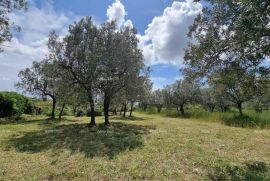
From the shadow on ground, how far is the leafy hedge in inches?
1161

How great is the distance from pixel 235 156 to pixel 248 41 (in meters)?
5.62

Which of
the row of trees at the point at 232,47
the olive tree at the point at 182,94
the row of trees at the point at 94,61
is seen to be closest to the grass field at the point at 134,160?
the row of trees at the point at 232,47

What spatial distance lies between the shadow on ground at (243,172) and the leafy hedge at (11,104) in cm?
2948

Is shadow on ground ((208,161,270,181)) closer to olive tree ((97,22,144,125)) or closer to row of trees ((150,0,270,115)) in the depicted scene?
row of trees ((150,0,270,115))

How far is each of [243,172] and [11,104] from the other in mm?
30928

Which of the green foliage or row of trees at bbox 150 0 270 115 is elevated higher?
row of trees at bbox 150 0 270 115

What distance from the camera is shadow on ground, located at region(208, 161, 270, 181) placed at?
28.4 ft

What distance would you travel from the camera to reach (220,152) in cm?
1249

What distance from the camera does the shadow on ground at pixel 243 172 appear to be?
8664mm

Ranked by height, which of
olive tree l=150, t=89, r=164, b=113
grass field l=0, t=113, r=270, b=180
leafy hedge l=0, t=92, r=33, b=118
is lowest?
grass field l=0, t=113, r=270, b=180

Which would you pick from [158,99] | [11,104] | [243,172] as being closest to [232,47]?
[243,172]

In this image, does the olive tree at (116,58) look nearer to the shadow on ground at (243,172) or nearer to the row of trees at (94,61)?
the row of trees at (94,61)

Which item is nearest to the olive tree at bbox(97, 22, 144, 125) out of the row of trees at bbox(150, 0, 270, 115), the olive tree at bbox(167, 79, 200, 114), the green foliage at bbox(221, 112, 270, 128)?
the row of trees at bbox(150, 0, 270, 115)

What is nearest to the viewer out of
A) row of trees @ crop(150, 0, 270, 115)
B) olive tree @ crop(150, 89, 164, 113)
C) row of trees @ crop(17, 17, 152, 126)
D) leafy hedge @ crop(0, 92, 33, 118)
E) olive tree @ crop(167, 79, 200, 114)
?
row of trees @ crop(150, 0, 270, 115)
